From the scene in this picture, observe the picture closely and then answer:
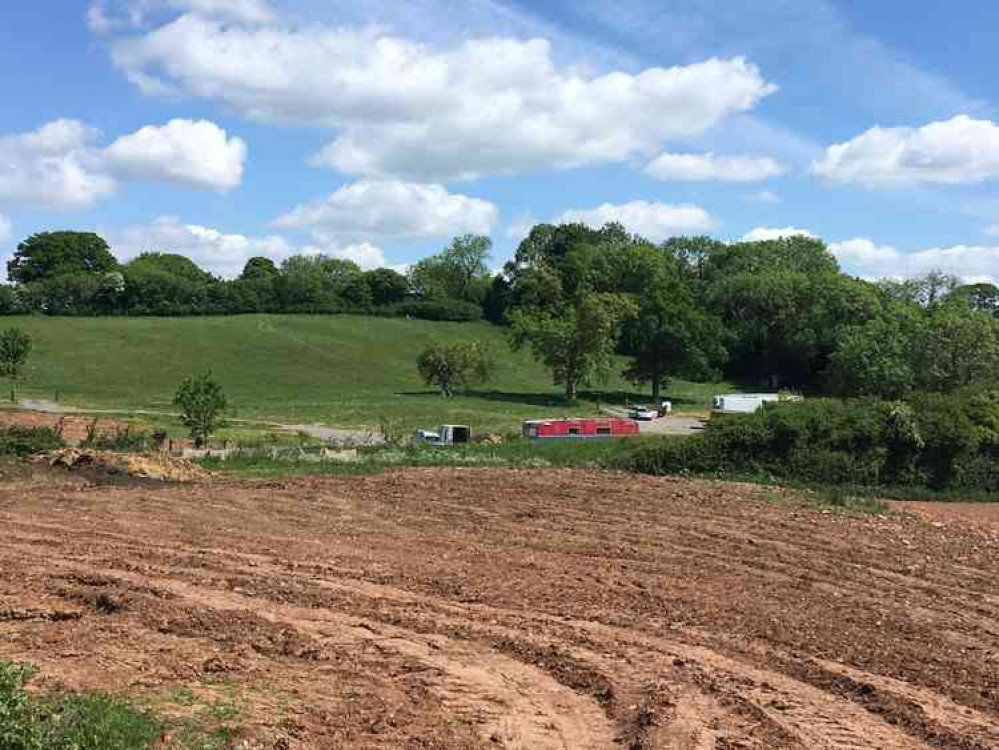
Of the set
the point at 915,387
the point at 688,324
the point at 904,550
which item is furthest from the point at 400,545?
the point at 688,324

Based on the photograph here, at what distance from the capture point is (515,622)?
1273 centimetres

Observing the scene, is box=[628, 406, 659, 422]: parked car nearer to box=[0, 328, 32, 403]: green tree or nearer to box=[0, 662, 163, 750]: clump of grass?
box=[0, 328, 32, 403]: green tree

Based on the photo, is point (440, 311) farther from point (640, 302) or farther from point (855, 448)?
point (855, 448)

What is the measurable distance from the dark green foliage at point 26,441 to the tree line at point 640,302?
4298 cm

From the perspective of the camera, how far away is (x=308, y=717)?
8.93m

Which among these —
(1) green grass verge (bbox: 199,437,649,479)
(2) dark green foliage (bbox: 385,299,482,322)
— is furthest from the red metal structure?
(2) dark green foliage (bbox: 385,299,482,322)

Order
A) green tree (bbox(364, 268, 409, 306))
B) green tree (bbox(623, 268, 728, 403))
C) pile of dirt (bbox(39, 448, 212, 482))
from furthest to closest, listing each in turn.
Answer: green tree (bbox(364, 268, 409, 306)), green tree (bbox(623, 268, 728, 403)), pile of dirt (bbox(39, 448, 212, 482))

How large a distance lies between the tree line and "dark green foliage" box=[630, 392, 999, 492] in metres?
22.6

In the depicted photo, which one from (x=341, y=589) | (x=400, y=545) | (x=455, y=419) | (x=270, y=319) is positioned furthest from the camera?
(x=270, y=319)

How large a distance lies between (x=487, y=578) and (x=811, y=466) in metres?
19.1

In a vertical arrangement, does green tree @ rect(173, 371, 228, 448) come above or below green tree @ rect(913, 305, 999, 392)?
below

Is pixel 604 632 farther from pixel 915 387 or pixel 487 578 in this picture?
pixel 915 387

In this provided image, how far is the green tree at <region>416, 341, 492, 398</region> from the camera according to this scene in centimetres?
7244

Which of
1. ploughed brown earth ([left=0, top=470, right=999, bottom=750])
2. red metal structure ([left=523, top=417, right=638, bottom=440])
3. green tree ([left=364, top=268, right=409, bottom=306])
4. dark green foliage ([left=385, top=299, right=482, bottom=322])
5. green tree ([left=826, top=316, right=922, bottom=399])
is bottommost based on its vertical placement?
ploughed brown earth ([left=0, top=470, right=999, bottom=750])
